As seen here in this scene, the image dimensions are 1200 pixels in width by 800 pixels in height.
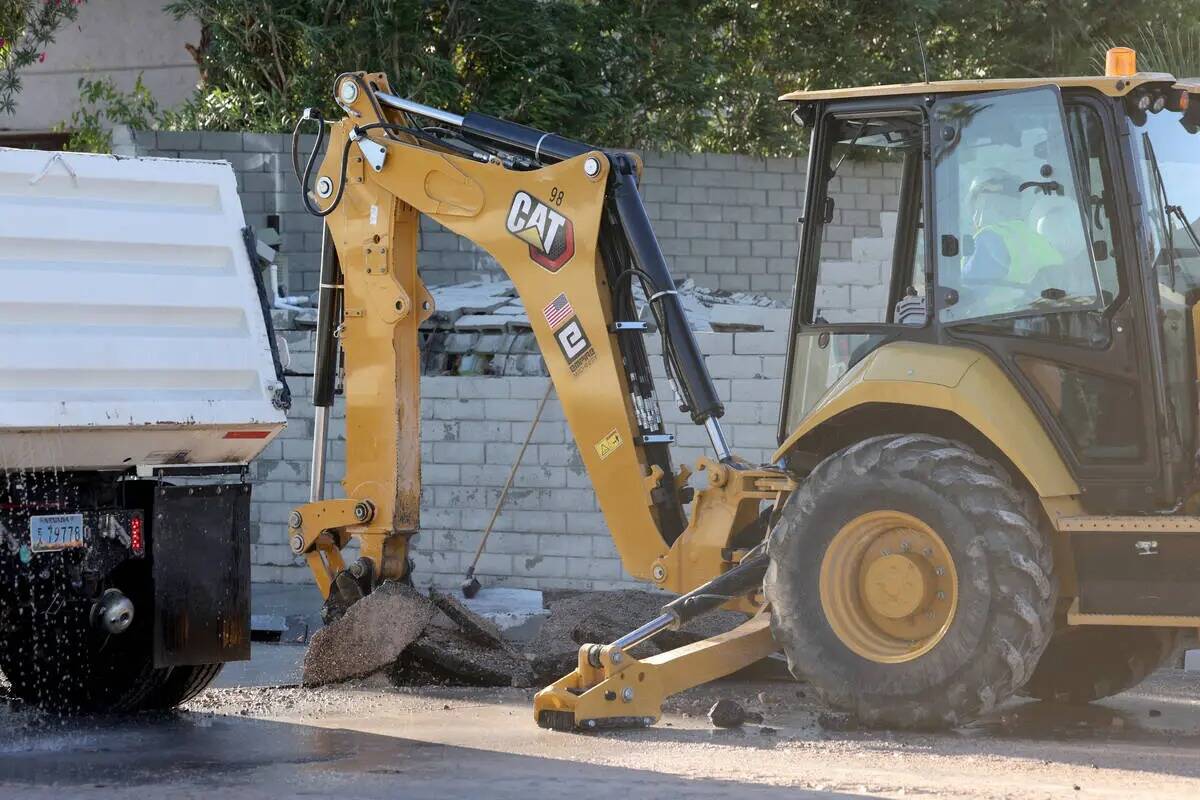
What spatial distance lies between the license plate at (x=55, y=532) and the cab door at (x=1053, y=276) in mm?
3617

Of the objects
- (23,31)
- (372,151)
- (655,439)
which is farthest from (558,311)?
(23,31)

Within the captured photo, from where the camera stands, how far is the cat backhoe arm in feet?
25.0

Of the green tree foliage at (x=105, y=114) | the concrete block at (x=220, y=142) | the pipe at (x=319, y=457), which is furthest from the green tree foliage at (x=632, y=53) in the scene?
the pipe at (x=319, y=457)

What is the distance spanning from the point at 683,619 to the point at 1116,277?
2.24 metres

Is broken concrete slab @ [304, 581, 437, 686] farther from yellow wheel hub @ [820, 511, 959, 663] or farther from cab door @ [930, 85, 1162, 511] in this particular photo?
cab door @ [930, 85, 1162, 511]

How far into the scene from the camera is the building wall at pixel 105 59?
19344 mm

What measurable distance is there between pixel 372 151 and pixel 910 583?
11.9 feet

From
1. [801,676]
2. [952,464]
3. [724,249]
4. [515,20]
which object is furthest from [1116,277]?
[515,20]

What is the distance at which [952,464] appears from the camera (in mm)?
6898

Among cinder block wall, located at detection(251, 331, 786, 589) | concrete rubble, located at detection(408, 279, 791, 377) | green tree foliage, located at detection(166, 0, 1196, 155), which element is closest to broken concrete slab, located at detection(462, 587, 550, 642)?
cinder block wall, located at detection(251, 331, 786, 589)

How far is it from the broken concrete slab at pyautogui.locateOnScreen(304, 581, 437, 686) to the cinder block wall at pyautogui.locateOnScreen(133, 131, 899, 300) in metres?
6.22

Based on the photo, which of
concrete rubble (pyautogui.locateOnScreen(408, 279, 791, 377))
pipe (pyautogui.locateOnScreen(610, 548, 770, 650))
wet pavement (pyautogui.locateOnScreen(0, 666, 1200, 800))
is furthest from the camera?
concrete rubble (pyautogui.locateOnScreen(408, 279, 791, 377))

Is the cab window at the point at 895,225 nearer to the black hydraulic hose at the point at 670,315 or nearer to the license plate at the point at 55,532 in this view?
the black hydraulic hose at the point at 670,315

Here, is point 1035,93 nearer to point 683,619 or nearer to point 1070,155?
point 1070,155
